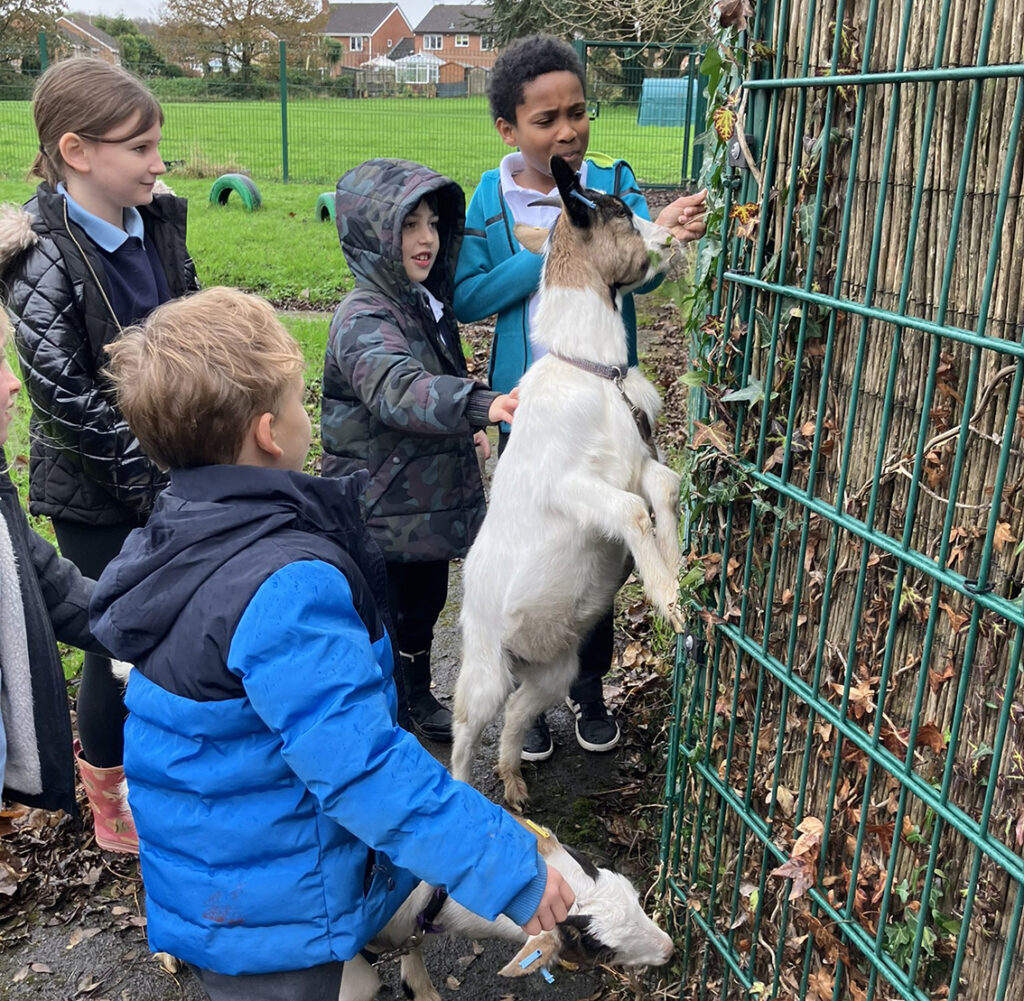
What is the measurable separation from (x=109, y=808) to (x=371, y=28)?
10726cm

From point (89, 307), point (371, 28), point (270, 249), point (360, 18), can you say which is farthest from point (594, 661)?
point (360, 18)

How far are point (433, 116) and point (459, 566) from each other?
2088cm

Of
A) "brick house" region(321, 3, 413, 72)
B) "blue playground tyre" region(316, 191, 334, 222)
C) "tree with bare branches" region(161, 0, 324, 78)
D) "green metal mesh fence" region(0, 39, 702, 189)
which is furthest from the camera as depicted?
"brick house" region(321, 3, 413, 72)

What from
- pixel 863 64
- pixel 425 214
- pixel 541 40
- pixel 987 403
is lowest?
pixel 987 403

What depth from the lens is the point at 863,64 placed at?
174 cm

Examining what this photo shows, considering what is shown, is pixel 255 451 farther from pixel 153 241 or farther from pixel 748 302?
pixel 153 241

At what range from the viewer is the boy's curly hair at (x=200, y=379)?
76.0 inches


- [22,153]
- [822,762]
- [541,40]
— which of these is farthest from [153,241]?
[22,153]

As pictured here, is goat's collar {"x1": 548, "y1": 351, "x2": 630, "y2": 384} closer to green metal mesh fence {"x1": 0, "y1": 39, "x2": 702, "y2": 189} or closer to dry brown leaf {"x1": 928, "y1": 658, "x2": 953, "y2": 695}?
dry brown leaf {"x1": 928, "y1": 658, "x2": 953, "y2": 695}

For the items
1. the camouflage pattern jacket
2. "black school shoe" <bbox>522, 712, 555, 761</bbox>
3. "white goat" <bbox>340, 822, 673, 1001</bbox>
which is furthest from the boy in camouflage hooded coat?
"white goat" <bbox>340, 822, 673, 1001</bbox>

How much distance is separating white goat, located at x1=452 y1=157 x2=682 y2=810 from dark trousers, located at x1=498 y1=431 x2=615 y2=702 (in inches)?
16.6

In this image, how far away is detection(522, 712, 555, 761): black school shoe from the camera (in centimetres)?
398

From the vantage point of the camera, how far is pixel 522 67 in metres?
3.54

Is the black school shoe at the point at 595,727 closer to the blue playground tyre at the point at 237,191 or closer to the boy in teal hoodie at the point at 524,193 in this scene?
the boy in teal hoodie at the point at 524,193
